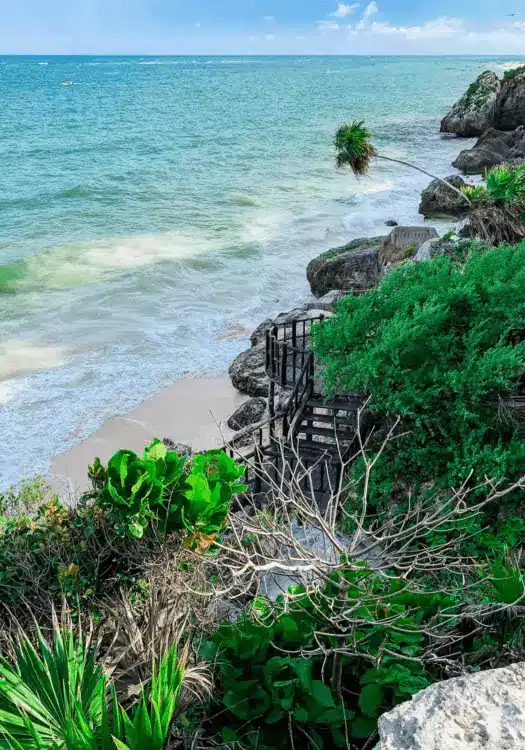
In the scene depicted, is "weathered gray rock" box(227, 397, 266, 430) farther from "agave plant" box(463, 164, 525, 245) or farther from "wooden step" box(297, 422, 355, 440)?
"agave plant" box(463, 164, 525, 245)

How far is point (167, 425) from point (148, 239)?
1809 cm

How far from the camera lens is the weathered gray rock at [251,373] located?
1667 centimetres

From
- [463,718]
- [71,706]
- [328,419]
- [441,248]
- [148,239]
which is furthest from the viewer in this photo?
[148,239]

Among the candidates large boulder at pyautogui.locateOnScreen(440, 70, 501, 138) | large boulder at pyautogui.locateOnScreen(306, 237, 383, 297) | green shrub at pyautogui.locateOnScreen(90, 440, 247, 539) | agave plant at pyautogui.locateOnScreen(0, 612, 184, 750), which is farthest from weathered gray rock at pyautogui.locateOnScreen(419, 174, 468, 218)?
large boulder at pyautogui.locateOnScreen(440, 70, 501, 138)

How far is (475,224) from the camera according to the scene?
17500 millimetres

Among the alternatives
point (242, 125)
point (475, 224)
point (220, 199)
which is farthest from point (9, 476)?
point (242, 125)

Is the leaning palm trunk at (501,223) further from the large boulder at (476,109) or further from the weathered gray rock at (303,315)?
the large boulder at (476,109)

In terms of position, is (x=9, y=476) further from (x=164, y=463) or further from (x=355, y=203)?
(x=355, y=203)

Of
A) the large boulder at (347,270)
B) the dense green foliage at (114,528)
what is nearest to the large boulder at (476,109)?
the large boulder at (347,270)

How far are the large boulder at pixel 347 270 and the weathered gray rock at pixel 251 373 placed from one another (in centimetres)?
515

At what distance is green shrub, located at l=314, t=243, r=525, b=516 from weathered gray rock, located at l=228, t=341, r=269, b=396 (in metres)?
6.62

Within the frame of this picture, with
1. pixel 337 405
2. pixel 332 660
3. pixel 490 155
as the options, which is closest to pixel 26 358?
pixel 337 405

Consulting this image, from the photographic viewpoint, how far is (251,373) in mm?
16984

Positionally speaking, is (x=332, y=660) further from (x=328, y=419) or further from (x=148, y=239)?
(x=148, y=239)
